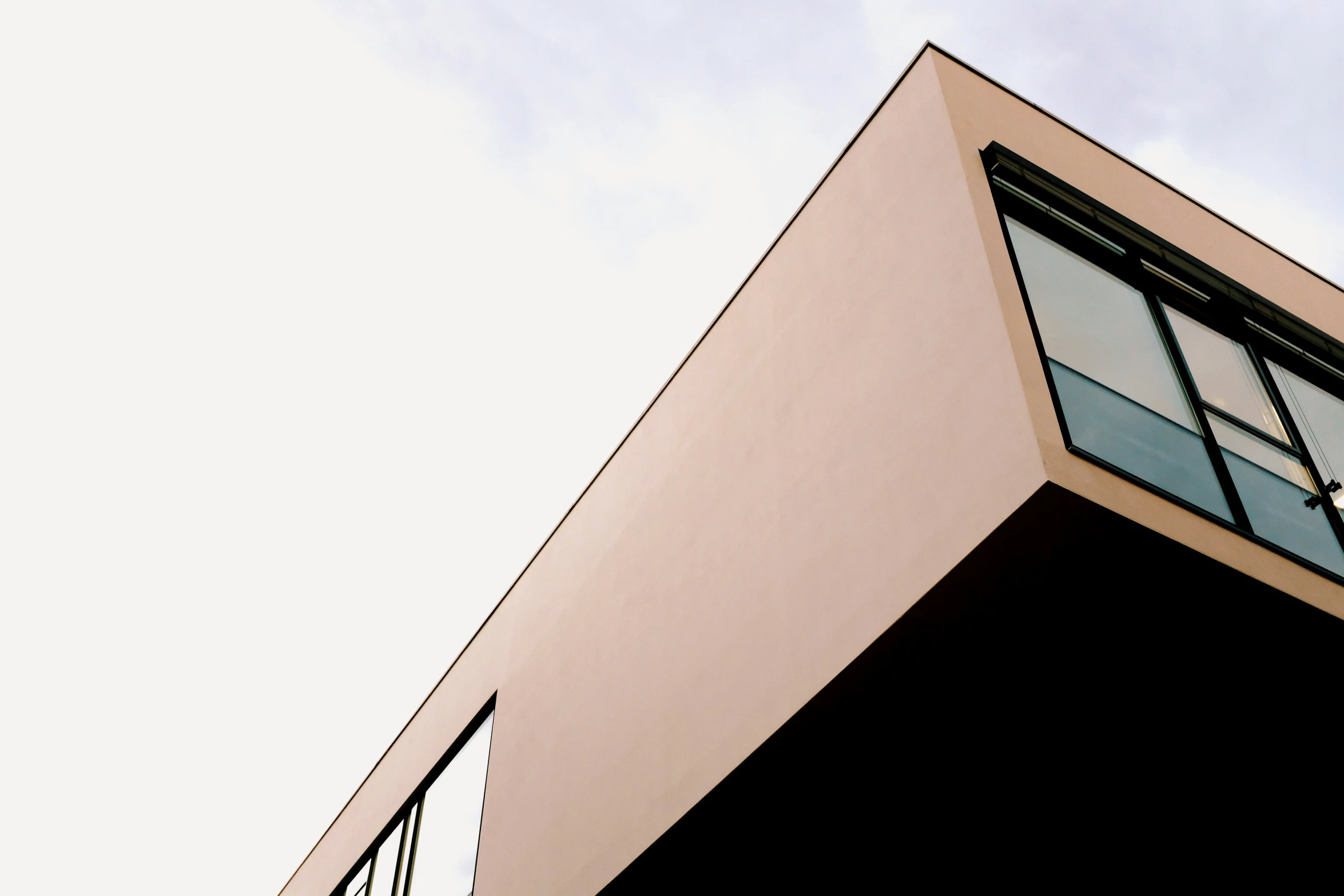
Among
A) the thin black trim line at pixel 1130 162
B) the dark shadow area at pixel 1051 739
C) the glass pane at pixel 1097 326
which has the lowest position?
the dark shadow area at pixel 1051 739

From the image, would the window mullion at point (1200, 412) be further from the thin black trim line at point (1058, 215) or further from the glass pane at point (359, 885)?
the glass pane at point (359, 885)

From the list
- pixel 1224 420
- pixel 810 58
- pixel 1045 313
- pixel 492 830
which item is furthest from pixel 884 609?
pixel 810 58

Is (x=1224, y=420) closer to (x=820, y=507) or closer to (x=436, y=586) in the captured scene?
(x=820, y=507)

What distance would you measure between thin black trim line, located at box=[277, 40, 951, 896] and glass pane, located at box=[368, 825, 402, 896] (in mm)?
1321

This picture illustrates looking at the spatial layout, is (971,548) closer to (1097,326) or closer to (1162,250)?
(1097,326)

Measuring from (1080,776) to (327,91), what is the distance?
14.1 meters

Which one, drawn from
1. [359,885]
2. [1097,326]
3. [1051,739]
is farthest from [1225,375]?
[359,885]

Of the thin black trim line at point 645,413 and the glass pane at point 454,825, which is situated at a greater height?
the thin black trim line at point 645,413

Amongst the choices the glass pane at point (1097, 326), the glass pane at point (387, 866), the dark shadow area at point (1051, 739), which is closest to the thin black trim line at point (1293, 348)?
the glass pane at point (1097, 326)

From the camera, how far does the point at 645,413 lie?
362 inches

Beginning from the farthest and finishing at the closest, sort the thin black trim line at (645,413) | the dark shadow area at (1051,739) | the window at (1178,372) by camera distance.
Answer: the thin black trim line at (645,413) < the window at (1178,372) < the dark shadow area at (1051,739)

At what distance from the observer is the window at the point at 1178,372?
16.9ft

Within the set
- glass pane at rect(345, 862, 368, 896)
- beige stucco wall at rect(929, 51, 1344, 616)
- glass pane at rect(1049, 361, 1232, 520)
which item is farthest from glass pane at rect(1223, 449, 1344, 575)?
glass pane at rect(345, 862, 368, 896)

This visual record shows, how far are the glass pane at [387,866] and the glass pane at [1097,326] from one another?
934cm
